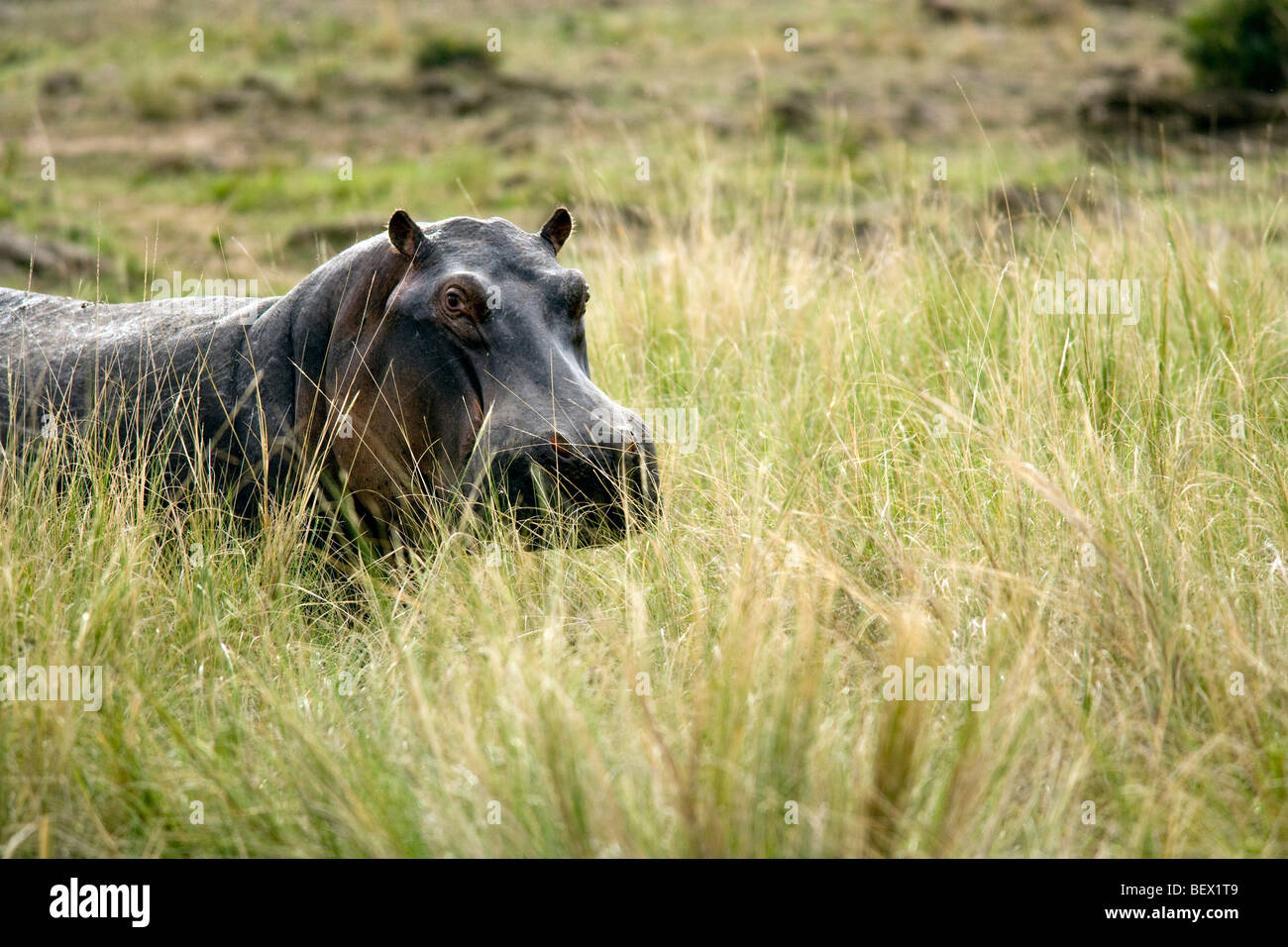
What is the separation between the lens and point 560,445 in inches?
136

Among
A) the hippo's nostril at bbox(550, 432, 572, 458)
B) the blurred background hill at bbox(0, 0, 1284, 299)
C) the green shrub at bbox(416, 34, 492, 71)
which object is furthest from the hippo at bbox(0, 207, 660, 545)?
the green shrub at bbox(416, 34, 492, 71)

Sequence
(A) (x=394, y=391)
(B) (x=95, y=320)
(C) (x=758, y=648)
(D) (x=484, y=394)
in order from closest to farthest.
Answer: (C) (x=758, y=648), (D) (x=484, y=394), (A) (x=394, y=391), (B) (x=95, y=320)

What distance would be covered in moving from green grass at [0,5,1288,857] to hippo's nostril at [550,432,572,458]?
0.29 meters

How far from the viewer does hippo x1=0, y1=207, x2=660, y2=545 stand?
3598 mm

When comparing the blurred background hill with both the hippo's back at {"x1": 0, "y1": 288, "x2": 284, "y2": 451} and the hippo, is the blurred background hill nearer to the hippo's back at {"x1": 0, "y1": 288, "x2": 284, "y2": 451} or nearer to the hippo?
the hippo's back at {"x1": 0, "y1": 288, "x2": 284, "y2": 451}

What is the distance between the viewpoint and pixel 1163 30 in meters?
21.5

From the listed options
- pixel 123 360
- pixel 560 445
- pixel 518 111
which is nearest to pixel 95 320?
pixel 123 360

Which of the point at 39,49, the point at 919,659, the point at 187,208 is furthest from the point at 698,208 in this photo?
the point at 39,49

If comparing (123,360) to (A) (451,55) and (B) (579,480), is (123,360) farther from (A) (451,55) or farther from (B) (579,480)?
(A) (451,55)

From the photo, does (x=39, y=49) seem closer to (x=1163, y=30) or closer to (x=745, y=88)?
(x=745, y=88)

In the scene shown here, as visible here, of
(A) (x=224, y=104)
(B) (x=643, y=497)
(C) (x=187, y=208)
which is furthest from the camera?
(A) (x=224, y=104)

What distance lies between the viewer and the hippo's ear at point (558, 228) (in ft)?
14.2

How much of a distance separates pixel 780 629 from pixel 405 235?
1.82 m
